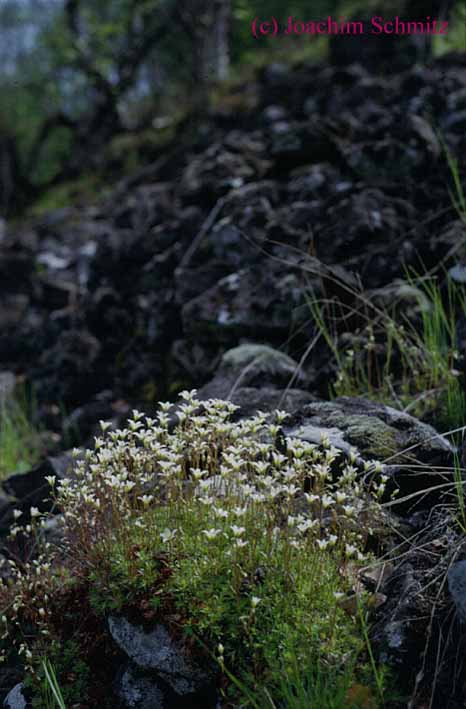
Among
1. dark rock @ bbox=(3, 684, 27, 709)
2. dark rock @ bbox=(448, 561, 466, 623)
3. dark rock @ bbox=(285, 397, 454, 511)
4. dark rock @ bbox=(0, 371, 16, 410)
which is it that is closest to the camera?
dark rock @ bbox=(448, 561, 466, 623)

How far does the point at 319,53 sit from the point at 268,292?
25.0 ft

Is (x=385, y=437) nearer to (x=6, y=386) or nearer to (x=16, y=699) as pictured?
(x=16, y=699)

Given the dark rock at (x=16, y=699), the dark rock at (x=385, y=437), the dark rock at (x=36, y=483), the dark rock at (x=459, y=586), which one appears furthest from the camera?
the dark rock at (x=36, y=483)

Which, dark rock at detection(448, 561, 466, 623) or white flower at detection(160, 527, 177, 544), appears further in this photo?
white flower at detection(160, 527, 177, 544)

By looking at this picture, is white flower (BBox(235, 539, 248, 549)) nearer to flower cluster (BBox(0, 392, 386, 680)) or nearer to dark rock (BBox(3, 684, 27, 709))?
flower cluster (BBox(0, 392, 386, 680))

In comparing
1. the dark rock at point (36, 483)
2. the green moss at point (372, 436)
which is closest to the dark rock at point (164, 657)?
the green moss at point (372, 436)

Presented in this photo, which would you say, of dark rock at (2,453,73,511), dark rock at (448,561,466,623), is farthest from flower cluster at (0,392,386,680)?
dark rock at (2,453,73,511)

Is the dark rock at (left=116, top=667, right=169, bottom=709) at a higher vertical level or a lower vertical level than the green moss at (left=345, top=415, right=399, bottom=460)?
lower

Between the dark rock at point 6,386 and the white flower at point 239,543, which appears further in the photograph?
the dark rock at point 6,386

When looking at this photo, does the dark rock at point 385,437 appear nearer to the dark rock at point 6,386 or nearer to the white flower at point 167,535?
the white flower at point 167,535

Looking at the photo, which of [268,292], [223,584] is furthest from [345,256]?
[223,584]

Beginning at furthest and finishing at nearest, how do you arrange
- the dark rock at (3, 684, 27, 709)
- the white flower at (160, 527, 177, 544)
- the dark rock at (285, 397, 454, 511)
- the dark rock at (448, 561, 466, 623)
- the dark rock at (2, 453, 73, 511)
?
→ the dark rock at (2, 453, 73, 511) < the dark rock at (285, 397, 454, 511) < the dark rock at (3, 684, 27, 709) < the white flower at (160, 527, 177, 544) < the dark rock at (448, 561, 466, 623)

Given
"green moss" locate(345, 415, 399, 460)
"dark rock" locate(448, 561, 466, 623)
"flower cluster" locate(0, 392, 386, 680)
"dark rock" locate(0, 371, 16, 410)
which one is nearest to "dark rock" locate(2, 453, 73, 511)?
"flower cluster" locate(0, 392, 386, 680)

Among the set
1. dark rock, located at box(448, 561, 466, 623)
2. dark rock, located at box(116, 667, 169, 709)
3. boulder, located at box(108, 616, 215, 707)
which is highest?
dark rock, located at box(448, 561, 466, 623)
